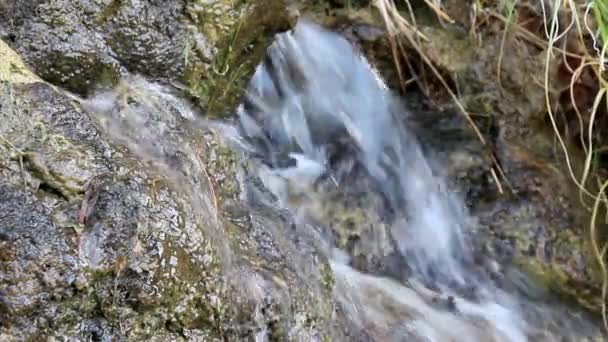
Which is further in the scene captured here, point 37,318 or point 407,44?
point 407,44

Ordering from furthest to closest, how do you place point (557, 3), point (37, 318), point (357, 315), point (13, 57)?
point (557, 3) < point (357, 315) < point (13, 57) < point (37, 318)

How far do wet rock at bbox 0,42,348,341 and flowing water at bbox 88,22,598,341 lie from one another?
45cm

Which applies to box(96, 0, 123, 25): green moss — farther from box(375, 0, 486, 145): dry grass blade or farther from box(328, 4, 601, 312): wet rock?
box(328, 4, 601, 312): wet rock

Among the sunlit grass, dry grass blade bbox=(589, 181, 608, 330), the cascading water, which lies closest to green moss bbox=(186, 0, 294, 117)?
the cascading water

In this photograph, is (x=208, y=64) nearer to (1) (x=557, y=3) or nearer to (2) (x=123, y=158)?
(2) (x=123, y=158)

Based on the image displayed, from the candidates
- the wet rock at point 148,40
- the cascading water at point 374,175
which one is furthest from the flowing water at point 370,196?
the wet rock at point 148,40

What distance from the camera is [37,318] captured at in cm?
94

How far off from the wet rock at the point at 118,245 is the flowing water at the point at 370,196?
446 millimetres

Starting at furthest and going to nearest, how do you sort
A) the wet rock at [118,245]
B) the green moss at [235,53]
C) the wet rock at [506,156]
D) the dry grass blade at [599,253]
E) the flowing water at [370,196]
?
the wet rock at [506,156], the dry grass blade at [599,253], the flowing water at [370,196], the green moss at [235,53], the wet rock at [118,245]

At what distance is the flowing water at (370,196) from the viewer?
195 cm

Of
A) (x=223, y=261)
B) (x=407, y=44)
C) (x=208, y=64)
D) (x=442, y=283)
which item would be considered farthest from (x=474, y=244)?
(x=223, y=261)

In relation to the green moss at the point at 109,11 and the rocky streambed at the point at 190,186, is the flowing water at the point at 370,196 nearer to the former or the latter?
the rocky streambed at the point at 190,186

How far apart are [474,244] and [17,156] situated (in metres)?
1.63

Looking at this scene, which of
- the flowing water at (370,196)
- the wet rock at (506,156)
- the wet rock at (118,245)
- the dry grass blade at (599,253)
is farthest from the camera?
the wet rock at (506,156)
